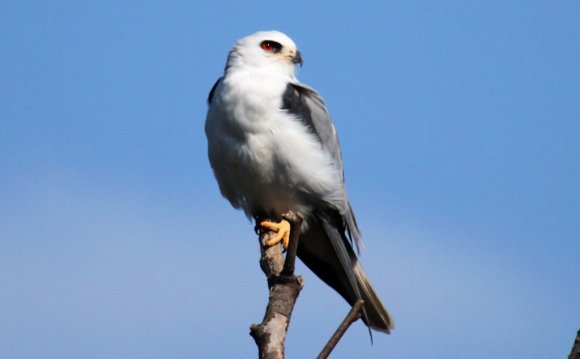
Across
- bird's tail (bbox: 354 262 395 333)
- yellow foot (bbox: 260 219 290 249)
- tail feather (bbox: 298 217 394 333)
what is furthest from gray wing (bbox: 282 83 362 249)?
yellow foot (bbox: 260 219 290 249)

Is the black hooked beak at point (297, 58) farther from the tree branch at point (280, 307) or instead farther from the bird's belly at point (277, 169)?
the tree branch at point (280, 307)

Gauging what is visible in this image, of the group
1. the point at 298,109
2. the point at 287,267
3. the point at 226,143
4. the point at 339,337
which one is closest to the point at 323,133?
the point at 298,109

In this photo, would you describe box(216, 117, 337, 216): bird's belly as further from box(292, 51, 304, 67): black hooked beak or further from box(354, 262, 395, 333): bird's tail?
box(292, 51, 304, 67): black hooked beak

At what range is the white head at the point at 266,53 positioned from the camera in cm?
706

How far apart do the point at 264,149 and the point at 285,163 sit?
16cm

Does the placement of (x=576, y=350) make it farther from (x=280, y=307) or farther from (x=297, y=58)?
(x=297, y=58)

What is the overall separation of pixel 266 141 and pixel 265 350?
8.98 ft

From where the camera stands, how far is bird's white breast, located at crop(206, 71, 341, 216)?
634 centimetres

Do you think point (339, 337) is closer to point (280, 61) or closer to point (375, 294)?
point (375, 294)

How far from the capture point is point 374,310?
21.9 feet

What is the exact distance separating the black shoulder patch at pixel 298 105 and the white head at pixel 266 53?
426 millimetres

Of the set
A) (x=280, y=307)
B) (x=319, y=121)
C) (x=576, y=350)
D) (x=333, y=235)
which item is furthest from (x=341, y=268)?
(x=576, y=350)

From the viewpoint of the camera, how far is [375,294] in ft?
22.1

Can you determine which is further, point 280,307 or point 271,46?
point 271,46
